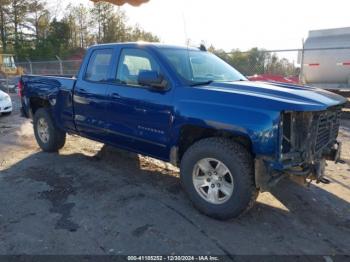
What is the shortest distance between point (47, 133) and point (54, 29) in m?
42.6

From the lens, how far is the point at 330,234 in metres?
3.94

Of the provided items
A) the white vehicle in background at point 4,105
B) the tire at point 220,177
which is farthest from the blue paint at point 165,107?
the white vehicle in background at point 4,105

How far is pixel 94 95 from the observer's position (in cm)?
545

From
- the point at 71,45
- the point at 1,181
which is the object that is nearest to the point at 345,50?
the point at 1,181

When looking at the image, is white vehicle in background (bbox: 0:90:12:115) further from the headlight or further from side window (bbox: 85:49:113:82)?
the headlight

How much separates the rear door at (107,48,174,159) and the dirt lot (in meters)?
0.68

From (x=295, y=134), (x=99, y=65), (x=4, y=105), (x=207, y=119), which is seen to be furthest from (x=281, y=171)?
(x=4, y=105)

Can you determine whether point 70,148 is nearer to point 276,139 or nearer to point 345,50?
point 276,139

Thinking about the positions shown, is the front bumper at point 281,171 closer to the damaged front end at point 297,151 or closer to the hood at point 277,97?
the damaged front end at point 297,151

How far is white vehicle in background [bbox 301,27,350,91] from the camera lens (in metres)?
11.9

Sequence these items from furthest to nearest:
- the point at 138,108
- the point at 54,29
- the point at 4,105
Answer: the point at 54,29, the point at 4,105, the point at 138,108

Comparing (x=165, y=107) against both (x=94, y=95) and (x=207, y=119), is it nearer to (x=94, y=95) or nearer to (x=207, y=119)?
(x=207, y=119)

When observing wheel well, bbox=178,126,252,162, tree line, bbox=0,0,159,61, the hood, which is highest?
tree line, bbox=0,0,159,61

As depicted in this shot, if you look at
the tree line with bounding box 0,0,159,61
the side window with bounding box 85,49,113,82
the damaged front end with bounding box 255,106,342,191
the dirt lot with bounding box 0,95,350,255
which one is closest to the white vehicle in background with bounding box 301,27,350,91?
the dirt lot with bounding box 0,95,350,255
